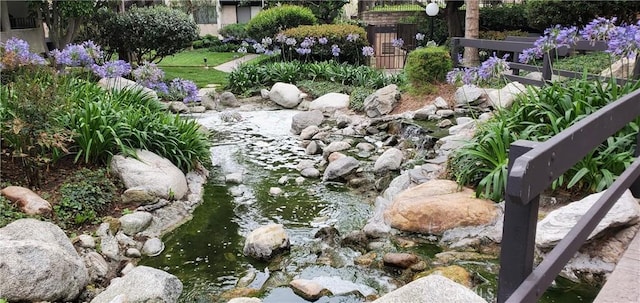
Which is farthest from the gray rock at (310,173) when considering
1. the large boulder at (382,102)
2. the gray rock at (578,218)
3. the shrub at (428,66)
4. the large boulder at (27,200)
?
the shrub at (428,66)

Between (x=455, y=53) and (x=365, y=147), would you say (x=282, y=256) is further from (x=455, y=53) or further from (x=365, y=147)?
(x=455, y=53)

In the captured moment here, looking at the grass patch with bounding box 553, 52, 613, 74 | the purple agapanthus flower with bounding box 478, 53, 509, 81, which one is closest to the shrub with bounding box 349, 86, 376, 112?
the grass patch with bounding box 553, 52, 613, 74

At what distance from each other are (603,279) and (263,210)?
137 inches

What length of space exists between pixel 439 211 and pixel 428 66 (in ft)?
19.6

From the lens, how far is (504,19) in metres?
18.0

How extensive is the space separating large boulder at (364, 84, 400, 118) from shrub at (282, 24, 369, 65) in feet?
14.9

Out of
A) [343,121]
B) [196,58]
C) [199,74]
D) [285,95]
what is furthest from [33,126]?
[196,58]

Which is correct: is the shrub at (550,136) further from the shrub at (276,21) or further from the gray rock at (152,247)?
the shrub at (276,21)

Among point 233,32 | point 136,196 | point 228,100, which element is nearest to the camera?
point 136,196

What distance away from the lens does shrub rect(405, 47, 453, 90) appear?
10234 mm

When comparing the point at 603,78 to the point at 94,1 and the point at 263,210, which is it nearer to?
the point at 263,210

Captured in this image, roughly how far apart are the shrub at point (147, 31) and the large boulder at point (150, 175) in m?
9.57

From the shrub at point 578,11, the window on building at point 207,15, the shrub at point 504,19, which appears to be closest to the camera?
the shrub at point 578,11

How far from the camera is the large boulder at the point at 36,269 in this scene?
3494 mm
